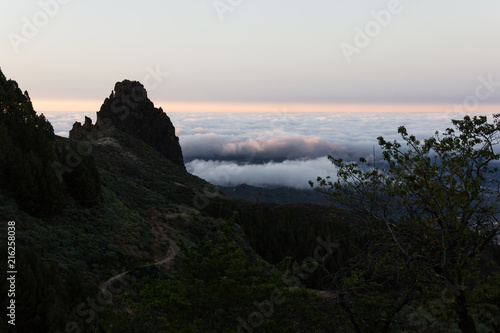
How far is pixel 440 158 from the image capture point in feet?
38.9

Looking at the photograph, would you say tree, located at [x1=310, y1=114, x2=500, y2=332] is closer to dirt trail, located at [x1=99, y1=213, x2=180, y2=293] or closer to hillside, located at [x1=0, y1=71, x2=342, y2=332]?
hillside, located at [x1=0, y1=71, x2=342, y2=332]

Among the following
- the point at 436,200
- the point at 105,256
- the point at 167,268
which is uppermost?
the point at 436,200

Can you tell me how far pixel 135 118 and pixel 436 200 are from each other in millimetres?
131639

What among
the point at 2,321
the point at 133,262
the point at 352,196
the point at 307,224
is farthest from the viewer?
the point at 307,224

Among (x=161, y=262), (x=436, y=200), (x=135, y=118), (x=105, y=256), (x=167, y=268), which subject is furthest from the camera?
(x=135, y=118)

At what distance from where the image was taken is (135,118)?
433 ft

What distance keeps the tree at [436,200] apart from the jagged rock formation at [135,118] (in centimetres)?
12218

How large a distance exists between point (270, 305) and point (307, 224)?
8546cm

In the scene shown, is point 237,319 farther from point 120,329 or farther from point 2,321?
point 2,321

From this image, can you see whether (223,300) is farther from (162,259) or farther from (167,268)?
(162,259)

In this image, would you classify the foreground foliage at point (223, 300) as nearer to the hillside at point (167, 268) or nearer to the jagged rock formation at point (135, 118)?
the hillside at point (167, 268)

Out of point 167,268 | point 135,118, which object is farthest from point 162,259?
point 135,118

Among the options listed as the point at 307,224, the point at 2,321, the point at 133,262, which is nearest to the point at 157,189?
the point at 307,224

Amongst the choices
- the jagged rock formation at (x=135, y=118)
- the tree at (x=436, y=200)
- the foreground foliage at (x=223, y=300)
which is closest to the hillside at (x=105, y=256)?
the foreground foliage at (x=223, y=300)
